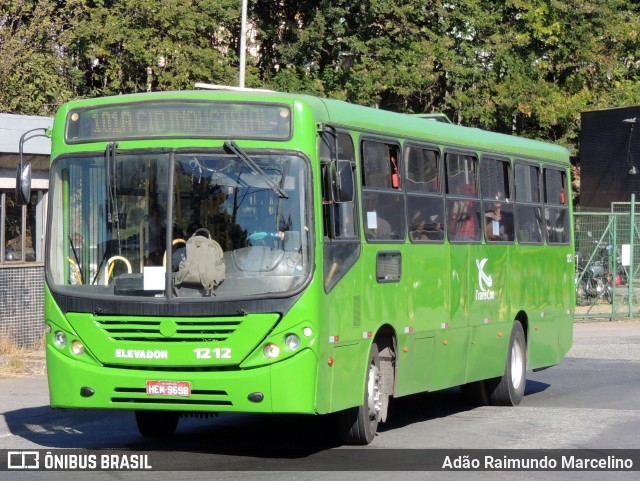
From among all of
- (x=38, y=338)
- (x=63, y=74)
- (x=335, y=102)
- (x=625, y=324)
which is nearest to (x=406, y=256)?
(x=335, y=102)

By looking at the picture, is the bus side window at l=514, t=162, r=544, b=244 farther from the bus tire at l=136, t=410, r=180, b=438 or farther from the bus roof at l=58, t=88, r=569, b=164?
the bus tire at l=136, t=410, r=180, b=438

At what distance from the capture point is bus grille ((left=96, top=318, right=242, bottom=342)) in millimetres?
9906

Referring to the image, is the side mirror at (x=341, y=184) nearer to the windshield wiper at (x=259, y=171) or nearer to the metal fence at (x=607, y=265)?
the windshield wiper at (x=259, y=171)

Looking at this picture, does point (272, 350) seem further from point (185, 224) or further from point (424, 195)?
point (424, 195)

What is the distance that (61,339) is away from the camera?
10469 millimetres

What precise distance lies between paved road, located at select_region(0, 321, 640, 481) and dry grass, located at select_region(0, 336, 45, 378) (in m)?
0.37

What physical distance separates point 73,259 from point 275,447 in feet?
8.11

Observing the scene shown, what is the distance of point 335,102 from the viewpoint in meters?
11.0

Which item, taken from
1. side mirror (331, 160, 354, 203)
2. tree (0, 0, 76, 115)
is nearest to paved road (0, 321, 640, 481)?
side mirror (331, 160, 354, 203)

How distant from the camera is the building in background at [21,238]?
18.6 metres

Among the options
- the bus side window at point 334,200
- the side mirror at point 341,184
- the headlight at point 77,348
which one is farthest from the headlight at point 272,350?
the headlight at point 77,348

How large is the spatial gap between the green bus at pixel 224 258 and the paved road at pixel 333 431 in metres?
0.52

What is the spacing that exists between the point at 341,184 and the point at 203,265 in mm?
1320

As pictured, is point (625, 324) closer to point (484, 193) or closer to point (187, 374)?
point (484, 193)
